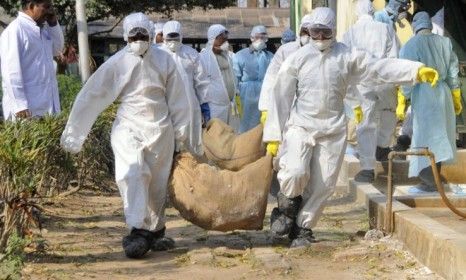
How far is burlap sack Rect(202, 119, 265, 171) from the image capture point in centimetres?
874

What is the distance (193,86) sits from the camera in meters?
11.0

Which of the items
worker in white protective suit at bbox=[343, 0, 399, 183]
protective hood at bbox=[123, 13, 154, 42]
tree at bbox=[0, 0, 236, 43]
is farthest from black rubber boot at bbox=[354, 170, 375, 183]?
tree at bbox=[0, 0, 236, 43]

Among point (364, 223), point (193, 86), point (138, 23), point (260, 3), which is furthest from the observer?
point (260, 3)

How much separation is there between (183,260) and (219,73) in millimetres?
5688

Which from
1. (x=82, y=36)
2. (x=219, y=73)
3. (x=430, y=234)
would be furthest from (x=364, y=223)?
(x=82, y=36)

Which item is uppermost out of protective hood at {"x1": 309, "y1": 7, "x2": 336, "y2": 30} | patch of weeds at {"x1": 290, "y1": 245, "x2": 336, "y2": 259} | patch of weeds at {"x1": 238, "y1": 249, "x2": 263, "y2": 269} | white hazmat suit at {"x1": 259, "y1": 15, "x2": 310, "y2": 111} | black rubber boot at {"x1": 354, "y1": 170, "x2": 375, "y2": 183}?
protective hood at {"x1": 309, "y1": 7, "x2": 336, "y2": 30}

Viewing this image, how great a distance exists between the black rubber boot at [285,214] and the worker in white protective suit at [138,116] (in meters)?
0.83

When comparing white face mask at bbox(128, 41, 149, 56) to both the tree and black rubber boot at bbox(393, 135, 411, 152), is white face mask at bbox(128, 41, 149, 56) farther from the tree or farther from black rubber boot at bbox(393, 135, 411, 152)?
the tree

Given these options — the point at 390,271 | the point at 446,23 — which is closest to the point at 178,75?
the point at 390,271

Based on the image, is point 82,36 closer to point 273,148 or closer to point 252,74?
point 252,74

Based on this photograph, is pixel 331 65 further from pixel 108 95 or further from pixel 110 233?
pixel 110 233

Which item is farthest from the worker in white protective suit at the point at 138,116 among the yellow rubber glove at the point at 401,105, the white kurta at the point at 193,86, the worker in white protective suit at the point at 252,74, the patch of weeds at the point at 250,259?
the worker in white protective suit at the point at 252,74

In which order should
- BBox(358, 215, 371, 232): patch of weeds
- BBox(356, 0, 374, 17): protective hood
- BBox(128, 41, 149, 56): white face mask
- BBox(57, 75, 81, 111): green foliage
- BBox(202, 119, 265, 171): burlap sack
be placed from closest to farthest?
1. BBox(128, 41, 149, 56): white face mask
2. BBox(202, 119, 265, 171): burlap sack
3. BBox(358, 215, 371, 232): patch of weeds
4. BBox(356, 0, 374, 17): protective hood
5. BBox(57, 75, 81, 111): green foliage

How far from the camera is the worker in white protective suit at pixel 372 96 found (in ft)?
37.6
